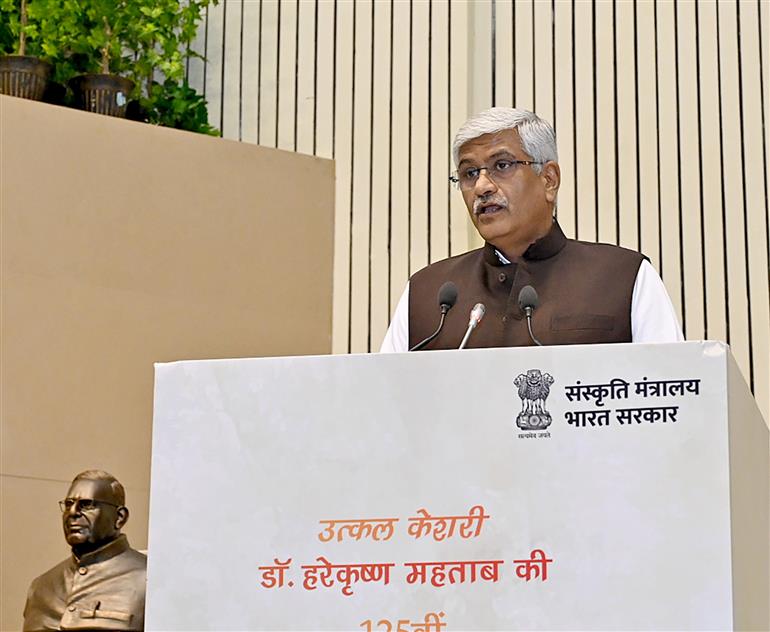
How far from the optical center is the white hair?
3.54 m

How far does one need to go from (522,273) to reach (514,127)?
336 millimetres

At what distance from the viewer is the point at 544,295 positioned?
3.50 meters

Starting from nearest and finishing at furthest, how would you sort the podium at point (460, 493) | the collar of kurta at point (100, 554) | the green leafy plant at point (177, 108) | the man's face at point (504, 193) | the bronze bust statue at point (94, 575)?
the podium at point (460, 493), the man's face at point (504, 193), the bronze bust statue at point (94, 575), the collar of kurta at point (100, 554), the green leafy plant at point (177, 108)

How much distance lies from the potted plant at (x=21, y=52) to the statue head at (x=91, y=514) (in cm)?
170

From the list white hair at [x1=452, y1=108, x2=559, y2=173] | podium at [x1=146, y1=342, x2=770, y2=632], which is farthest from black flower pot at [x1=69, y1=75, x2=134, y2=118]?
podium at [x1=146, y1=342, x2=770, y2=632]

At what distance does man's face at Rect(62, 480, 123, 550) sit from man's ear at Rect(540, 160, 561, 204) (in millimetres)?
1688

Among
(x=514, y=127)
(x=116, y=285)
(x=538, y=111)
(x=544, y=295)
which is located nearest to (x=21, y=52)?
(x=116, y=285)

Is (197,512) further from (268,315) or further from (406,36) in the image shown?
(406,36)

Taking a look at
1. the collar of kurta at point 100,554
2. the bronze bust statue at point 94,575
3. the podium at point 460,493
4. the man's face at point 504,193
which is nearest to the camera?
the podium at point 460,493

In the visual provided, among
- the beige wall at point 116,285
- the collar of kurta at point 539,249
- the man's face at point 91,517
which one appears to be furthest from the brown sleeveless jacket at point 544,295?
the beige wall at point 116,285

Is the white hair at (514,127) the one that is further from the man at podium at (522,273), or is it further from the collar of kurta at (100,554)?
A: the collar of kurta at (100,554)

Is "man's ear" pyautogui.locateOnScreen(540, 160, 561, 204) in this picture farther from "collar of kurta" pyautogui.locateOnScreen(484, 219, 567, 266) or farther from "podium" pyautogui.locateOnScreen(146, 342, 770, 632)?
"podium" pyautogui.locateOnScreen(146, 342, 770, 632)

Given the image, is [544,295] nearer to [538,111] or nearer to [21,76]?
[538,111]

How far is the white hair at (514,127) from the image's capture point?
3535mm
